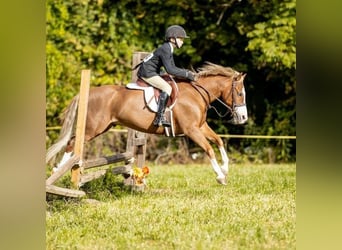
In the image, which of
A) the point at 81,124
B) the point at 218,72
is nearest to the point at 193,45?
the point at 218,72

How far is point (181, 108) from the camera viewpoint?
6.76 metres

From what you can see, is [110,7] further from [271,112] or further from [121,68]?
[271,112]

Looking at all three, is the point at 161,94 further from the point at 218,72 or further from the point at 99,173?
the point at 99,173

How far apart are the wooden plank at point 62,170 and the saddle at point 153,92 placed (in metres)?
1.10

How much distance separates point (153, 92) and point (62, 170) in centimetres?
151

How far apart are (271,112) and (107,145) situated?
3.57 metres

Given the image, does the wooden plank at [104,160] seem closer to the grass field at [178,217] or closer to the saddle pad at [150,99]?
the grass field at [178,217]

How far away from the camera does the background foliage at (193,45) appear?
12.0 meters

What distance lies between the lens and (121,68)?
1259 cm

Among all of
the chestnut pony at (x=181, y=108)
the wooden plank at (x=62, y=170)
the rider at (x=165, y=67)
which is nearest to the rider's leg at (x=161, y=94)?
the rider at (x=165, y=67)

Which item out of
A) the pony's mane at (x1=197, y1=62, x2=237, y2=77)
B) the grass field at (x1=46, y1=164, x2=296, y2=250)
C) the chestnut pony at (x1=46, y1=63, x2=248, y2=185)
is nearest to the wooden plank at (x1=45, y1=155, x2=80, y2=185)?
the grass field at (x1=46, y1=164, x2=296, y2=250)
